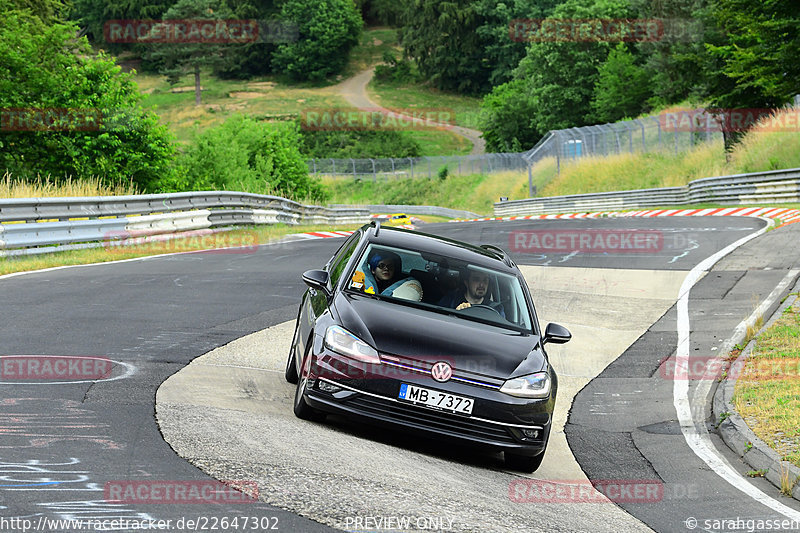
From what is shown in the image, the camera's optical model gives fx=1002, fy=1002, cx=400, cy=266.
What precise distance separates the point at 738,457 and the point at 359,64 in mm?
146042

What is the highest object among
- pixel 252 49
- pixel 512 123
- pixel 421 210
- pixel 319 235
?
pixel 319 235

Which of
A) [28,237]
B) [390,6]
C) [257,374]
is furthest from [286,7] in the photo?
[257,374]

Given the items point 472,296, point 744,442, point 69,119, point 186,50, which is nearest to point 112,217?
point 69,119

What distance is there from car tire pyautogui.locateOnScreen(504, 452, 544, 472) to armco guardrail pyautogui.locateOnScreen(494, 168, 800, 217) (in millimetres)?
28101

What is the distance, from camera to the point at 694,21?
67562mm

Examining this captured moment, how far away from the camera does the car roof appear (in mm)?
8680

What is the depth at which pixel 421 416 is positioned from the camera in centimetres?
696

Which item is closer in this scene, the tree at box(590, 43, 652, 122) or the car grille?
the car grille

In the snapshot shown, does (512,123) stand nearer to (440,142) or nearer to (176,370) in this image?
(440,142)

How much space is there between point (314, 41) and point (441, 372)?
459 ft

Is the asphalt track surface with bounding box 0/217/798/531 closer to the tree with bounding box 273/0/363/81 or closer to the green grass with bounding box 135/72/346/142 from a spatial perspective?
the green grass with bounding box 135/72/346/142

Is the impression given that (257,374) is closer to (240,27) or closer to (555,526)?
(555,526)

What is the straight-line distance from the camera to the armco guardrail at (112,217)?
17.3 meters

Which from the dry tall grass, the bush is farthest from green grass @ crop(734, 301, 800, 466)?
the bush
